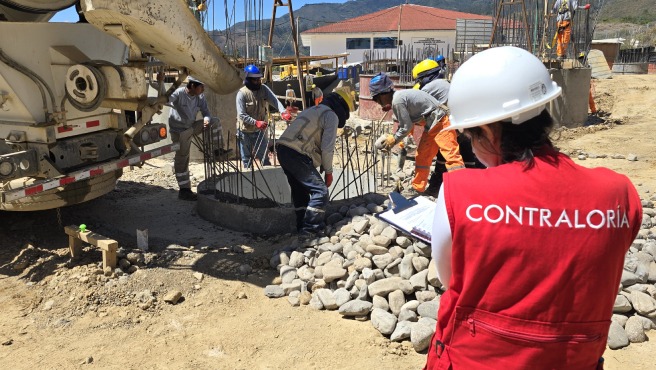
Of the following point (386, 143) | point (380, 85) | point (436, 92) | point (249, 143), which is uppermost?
point (380, 85)

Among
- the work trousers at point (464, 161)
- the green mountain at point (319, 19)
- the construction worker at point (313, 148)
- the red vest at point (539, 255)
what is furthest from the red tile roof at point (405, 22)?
the red vest at point (539, 255)

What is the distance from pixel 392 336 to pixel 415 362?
0.81ft

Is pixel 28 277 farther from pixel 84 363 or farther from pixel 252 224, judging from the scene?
pixel 252 224

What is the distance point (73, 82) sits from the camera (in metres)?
4.52

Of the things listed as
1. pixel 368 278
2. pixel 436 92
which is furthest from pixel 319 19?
pixel 368 278

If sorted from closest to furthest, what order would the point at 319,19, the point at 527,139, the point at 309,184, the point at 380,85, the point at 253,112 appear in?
the point at 527,139, the point at 309,184, the point at 380,85, the point at 253,112, the point at 319,19

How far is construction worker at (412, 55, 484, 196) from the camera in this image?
5.75 m

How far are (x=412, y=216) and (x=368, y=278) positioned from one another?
1.82ft

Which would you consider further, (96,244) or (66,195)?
(66,195)

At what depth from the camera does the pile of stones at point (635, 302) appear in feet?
10.8

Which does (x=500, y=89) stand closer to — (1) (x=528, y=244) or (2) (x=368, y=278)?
(1) (x=528, y=244)

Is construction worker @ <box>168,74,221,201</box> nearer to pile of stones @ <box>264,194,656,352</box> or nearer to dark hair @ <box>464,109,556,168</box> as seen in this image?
pile of stones @ <box>264,194,656,352</box>

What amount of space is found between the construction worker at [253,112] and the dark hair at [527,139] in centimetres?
531

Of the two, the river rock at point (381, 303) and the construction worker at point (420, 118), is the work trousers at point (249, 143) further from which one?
the river rock at point (381, 303)
